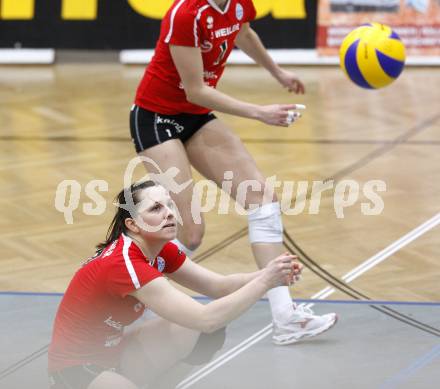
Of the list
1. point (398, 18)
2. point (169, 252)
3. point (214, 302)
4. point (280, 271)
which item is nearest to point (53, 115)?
point (398, 18)

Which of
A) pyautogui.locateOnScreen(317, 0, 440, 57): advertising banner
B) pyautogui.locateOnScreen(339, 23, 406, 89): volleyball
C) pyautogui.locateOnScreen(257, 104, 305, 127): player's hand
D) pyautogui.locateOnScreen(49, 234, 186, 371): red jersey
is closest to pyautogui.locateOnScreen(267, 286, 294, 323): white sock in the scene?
pyautogui.locateOnScreen(257, 104, 305, 127): player's hand

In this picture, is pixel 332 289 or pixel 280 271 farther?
pixel 332 289

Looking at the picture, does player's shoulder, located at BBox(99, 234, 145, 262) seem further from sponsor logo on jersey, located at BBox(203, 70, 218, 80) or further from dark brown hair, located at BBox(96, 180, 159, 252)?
sponsor logo on jersey, located at BBox(203, 70, 218, 80)

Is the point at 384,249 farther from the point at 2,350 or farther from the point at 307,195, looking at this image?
the point at 2,350

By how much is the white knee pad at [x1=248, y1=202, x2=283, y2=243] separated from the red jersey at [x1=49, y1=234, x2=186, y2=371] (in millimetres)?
1125

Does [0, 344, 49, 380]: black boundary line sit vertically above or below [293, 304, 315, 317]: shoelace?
below

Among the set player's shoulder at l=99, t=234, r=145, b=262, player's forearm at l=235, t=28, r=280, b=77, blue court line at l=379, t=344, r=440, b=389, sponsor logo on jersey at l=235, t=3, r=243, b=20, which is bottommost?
blue court line at l=379, t=344, r=440, b=389

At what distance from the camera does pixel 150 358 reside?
364 cm

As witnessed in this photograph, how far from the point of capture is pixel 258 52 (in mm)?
5004

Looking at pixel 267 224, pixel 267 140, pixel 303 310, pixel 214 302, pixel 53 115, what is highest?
pixel 214 302

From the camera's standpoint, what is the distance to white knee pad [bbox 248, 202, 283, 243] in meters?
4.57

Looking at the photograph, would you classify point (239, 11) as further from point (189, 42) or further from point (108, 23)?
point (108, 23)

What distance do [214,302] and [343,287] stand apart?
2.02 meters

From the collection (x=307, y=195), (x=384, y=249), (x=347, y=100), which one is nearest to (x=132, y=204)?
(x=384, y=249)
